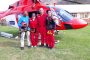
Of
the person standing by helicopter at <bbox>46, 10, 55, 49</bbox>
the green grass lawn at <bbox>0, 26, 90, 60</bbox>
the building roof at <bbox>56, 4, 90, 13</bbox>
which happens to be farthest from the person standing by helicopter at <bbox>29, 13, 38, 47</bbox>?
the building roof at <bbox>56, 4, 90, 13</bbox>

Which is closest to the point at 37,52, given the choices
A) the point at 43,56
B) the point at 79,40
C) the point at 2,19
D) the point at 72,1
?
the point at 43,56

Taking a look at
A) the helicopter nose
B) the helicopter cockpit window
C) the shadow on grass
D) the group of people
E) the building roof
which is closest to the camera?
the group of people

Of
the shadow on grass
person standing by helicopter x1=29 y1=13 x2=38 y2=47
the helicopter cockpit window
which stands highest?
the helicopter cockpit window

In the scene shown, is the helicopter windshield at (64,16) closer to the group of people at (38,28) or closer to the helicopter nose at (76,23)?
the helicopter nose at (76,23)

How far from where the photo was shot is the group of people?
13.4m

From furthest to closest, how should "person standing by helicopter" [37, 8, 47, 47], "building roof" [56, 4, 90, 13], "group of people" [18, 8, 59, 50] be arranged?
"building roof" [56, 4, 90, 13] → "person standing by helicopter" [37, 8, 47, 47] → "group of people" [18, 8, 59, 50]

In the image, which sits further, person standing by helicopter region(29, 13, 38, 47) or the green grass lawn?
person standing by helicopter region(29, 13, 38, 47)

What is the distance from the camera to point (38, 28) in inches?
545

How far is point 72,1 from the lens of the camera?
4119cm

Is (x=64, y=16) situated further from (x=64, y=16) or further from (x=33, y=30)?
(x=33, y=30)

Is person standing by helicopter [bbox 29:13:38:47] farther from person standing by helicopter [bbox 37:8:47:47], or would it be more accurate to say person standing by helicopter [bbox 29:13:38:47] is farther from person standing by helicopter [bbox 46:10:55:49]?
person standing by helicopter [bbox 46:10:55:49]

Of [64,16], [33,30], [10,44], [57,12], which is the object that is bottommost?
[10,44]

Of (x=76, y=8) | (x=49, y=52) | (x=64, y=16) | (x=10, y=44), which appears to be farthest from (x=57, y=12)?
(x=76, y=8)

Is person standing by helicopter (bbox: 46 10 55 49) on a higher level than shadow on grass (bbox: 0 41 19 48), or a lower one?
higher
